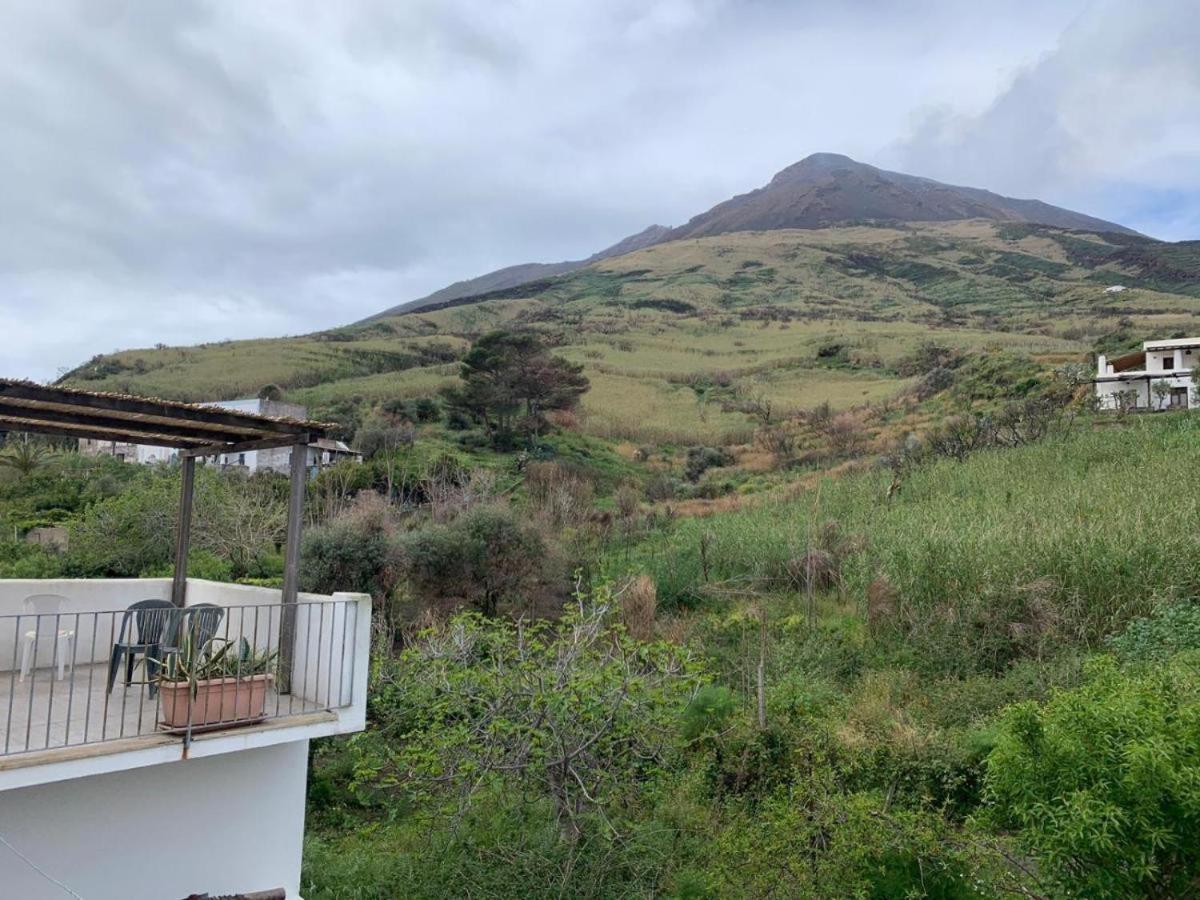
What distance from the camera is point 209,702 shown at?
505 centimetres

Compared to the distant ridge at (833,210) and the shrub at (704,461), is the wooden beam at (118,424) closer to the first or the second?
the shrub at (704,461)

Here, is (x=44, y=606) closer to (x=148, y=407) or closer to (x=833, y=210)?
(x=148, y=407)

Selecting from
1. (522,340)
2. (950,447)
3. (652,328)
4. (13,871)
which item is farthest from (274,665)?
(652,328)

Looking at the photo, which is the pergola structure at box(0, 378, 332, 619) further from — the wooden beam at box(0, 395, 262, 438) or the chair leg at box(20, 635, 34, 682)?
the chair leg at box(20, 635, 34, 682)

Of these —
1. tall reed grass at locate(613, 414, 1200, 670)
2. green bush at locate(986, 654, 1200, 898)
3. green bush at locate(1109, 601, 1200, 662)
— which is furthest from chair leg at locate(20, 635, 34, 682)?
green bush at locate(1109, 601, 1200, 662)

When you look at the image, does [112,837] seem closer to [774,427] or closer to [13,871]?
[13,871]

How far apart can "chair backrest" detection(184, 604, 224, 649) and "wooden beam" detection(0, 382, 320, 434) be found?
1.34 meters

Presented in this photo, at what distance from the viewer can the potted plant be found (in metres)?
4.98

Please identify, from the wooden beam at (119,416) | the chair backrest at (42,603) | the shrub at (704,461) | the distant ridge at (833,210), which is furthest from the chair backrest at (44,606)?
the distant ridge at (833,210)

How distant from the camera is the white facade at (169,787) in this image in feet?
15.0

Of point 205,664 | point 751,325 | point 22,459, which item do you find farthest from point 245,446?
point 751,325

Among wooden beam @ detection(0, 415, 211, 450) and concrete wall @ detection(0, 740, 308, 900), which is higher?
wooden beam @ detection(0, 415, 211, 450)

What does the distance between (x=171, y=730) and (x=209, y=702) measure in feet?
0.83

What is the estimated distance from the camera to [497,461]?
95.9ft
